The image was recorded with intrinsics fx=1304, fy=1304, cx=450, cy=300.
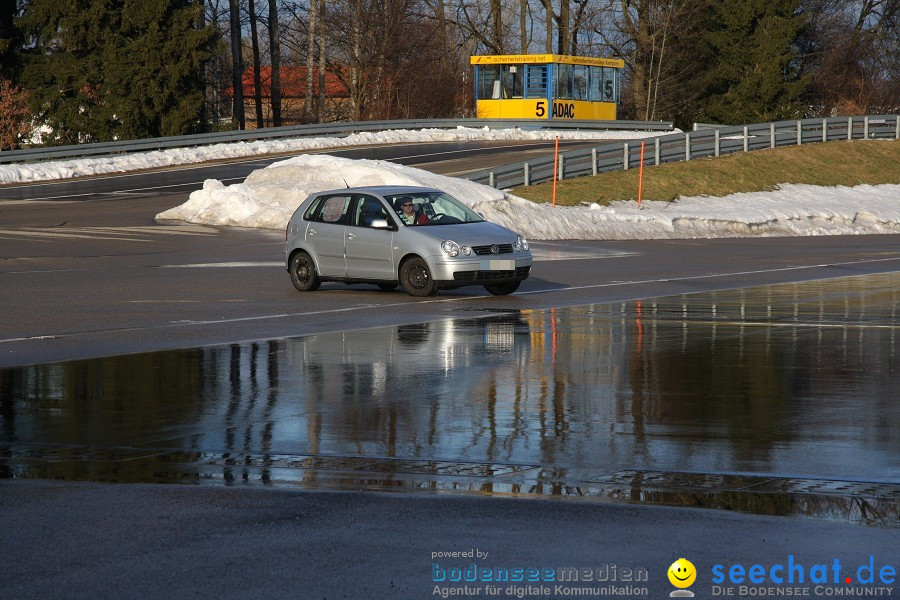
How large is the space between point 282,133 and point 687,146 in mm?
17887

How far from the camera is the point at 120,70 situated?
187ft

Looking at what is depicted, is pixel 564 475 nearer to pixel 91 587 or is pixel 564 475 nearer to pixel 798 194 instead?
pixel 91 587

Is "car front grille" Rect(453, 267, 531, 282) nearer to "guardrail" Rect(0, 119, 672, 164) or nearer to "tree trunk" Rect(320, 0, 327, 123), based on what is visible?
"guardrail" Rect(0, 119, 672, 164)

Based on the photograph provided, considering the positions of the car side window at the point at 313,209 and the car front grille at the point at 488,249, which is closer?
the car front grille at the point at 488,249

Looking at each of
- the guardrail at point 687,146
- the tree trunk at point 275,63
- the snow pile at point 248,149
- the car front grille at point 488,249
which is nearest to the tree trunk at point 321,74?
the tree trunk at point 275,63

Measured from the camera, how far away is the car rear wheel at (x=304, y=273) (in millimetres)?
19281

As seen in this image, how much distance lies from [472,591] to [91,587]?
1557 millimetres

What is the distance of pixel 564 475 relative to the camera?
7312 millimetres

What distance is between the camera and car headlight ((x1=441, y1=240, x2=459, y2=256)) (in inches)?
703

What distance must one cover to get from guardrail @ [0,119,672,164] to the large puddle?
35.8 meters

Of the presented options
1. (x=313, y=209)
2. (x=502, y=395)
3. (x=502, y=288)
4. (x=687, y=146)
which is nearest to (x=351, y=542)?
(x=502, y=395)

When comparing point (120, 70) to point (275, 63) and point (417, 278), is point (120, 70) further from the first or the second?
point (417, 278)

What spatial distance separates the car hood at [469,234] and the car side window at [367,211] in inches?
28.0

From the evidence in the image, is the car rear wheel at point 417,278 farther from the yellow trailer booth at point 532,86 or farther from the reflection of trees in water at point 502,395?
the yellow trailer booth at point 532,86
